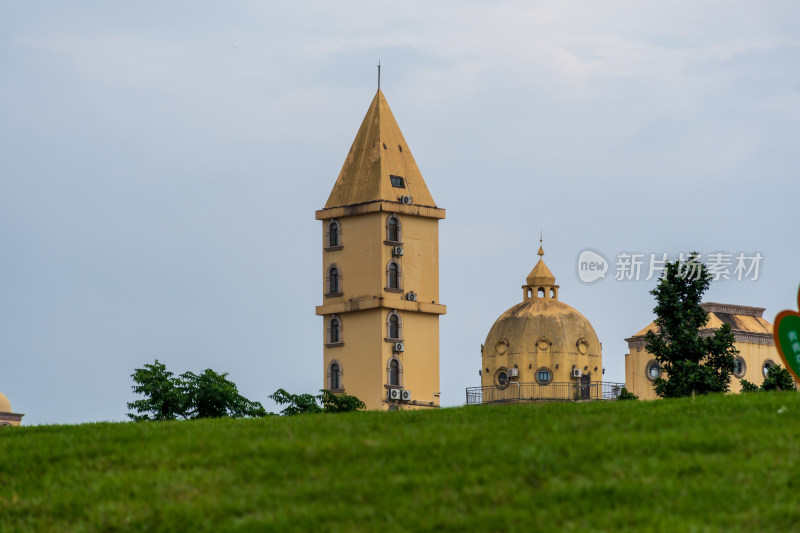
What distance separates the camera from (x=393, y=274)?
7681 cm

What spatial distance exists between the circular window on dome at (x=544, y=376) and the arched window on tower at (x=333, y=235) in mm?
14952

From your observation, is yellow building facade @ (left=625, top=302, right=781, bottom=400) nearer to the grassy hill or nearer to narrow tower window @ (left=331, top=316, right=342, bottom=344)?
narrow tower window @ (left=331, top=316, right=342, bottom=344)

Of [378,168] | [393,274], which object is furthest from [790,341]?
[378,168]

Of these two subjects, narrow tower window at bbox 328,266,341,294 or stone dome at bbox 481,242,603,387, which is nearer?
narrow tower window at bbox 328,266,341,294

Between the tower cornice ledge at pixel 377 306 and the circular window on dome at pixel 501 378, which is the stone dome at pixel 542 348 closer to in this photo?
the circular window on dome at pixel 501 378

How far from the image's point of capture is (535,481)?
16000 mm

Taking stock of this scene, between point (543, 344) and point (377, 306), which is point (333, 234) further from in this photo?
point (543, 344)

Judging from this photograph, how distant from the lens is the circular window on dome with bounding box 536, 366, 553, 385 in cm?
8631

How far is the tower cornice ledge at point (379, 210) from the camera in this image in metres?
76.1

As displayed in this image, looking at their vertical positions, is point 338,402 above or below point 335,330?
below

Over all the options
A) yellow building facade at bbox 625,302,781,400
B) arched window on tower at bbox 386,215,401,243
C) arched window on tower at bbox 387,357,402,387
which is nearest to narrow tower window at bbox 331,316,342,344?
arched window on tower at bbox 387,357,402,387

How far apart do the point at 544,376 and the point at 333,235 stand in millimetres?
15622

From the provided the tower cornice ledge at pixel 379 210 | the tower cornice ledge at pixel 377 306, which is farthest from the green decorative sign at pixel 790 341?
the tower cornice ledge at pixel 379 210

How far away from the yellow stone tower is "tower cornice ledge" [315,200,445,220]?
0.05m
